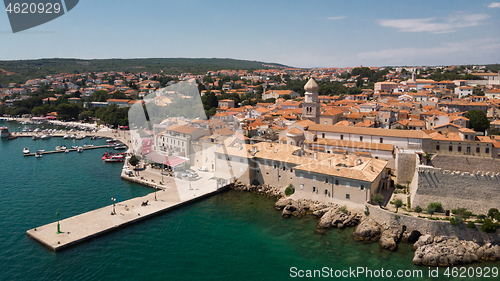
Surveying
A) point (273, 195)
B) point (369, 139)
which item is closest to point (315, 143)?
point (369, 139)

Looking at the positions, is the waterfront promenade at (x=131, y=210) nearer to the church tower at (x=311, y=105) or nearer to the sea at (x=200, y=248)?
the sea at (x=200, y=248)

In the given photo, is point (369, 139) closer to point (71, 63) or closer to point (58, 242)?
point (58, 242)

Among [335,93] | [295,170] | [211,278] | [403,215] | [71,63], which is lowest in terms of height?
[211,278]

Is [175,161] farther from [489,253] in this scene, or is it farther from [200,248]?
[489,253]

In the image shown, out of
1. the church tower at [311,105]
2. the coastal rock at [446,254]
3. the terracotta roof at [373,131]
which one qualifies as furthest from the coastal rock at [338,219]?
the church tower at [311,105]

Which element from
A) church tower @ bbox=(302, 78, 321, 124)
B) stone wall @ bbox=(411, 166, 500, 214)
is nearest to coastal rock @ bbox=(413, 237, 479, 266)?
stone wall @ bbox=(411, 166, 500, 214)

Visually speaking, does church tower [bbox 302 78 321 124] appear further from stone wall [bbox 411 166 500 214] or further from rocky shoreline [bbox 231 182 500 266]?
stone wall [bbox 411 166 500 214]

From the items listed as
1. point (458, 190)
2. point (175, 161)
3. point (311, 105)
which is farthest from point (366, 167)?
point (175, 161)
